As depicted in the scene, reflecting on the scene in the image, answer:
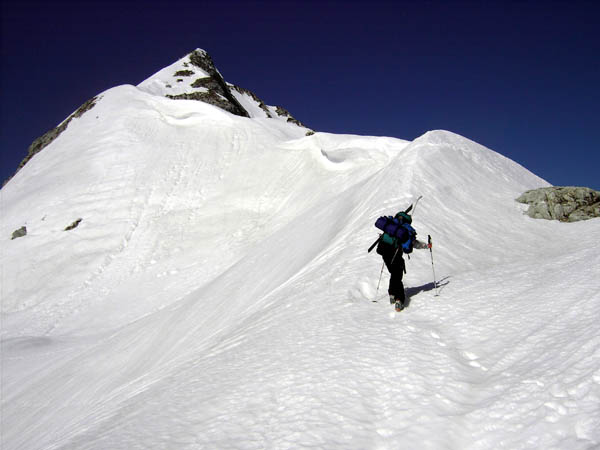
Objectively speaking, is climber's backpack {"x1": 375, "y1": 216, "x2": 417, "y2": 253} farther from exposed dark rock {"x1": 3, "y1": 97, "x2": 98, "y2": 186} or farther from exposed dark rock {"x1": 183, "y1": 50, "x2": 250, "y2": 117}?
exposed dark rock {"x1": 183, "y1": 50, "x2": 250, "y2": 117}

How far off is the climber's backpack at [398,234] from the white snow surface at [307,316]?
989 millimetres

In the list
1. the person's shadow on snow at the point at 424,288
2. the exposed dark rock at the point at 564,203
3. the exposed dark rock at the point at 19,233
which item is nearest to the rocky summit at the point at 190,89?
the exposed dark rock at the point at 19,233

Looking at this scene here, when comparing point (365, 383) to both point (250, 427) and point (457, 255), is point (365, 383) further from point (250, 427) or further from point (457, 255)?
point (457, 255)

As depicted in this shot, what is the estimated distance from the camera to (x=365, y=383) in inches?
153

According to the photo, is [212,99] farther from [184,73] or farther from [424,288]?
[424,288]

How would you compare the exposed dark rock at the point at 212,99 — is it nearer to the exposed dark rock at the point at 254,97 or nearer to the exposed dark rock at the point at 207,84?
the exposed dark rock at the point at 207,84

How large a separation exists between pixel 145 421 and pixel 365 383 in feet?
7.94

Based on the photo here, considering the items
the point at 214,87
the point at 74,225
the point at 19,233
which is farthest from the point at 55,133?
the point at 74,225

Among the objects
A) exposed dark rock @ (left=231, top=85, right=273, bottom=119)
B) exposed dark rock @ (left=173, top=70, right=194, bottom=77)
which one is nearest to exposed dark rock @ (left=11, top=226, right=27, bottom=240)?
exposed dark rock @ (left=173, top=70, right=194, bottom=77)

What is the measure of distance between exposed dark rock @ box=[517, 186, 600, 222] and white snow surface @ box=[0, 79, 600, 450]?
434 mm

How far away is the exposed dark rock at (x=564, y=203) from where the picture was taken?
1166 cm

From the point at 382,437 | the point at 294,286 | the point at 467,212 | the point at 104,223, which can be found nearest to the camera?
the point at 382,437

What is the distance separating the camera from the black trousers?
18.5 feet

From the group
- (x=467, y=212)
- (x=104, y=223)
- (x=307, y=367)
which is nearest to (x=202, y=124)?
A: (x=104, y=223)
